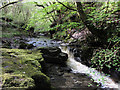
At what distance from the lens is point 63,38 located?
29.2 ft

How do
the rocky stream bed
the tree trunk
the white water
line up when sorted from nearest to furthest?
1. the rocky stream bed
2. the white water
3. the tree trunk

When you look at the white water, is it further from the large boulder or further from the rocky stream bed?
the large boulder

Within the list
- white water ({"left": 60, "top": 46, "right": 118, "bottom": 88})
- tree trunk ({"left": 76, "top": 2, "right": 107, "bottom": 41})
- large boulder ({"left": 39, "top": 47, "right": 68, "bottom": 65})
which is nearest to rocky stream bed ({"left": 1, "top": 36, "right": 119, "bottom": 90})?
large boulder ({"left": 39, "top": 47, "right": 68, "bottom": 65})

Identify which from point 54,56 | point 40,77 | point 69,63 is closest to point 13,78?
point 40,77

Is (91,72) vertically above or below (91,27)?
below

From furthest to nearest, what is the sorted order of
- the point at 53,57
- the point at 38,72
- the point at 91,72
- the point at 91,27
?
the point at 53,57 < the point at 91,72 < the point at 91,27 < the point at 38,72

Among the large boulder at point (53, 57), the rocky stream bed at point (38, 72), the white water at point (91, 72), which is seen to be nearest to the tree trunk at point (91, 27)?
the white water at point (91, 72)

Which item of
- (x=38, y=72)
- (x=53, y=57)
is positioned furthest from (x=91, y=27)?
(x=38, y=72)

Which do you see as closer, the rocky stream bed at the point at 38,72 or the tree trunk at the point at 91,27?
the rocky stream bed at the point at 38,72

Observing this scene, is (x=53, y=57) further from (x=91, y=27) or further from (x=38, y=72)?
(x=38, y=72)

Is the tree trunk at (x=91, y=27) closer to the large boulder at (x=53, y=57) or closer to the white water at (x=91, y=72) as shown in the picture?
the white water at (x=91, y=72)

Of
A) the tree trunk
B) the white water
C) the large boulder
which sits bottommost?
the white water

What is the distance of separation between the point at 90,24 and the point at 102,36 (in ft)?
3.20

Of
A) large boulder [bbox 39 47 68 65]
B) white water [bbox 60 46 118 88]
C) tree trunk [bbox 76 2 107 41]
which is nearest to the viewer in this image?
white water [bbox 60 46 118 88]
